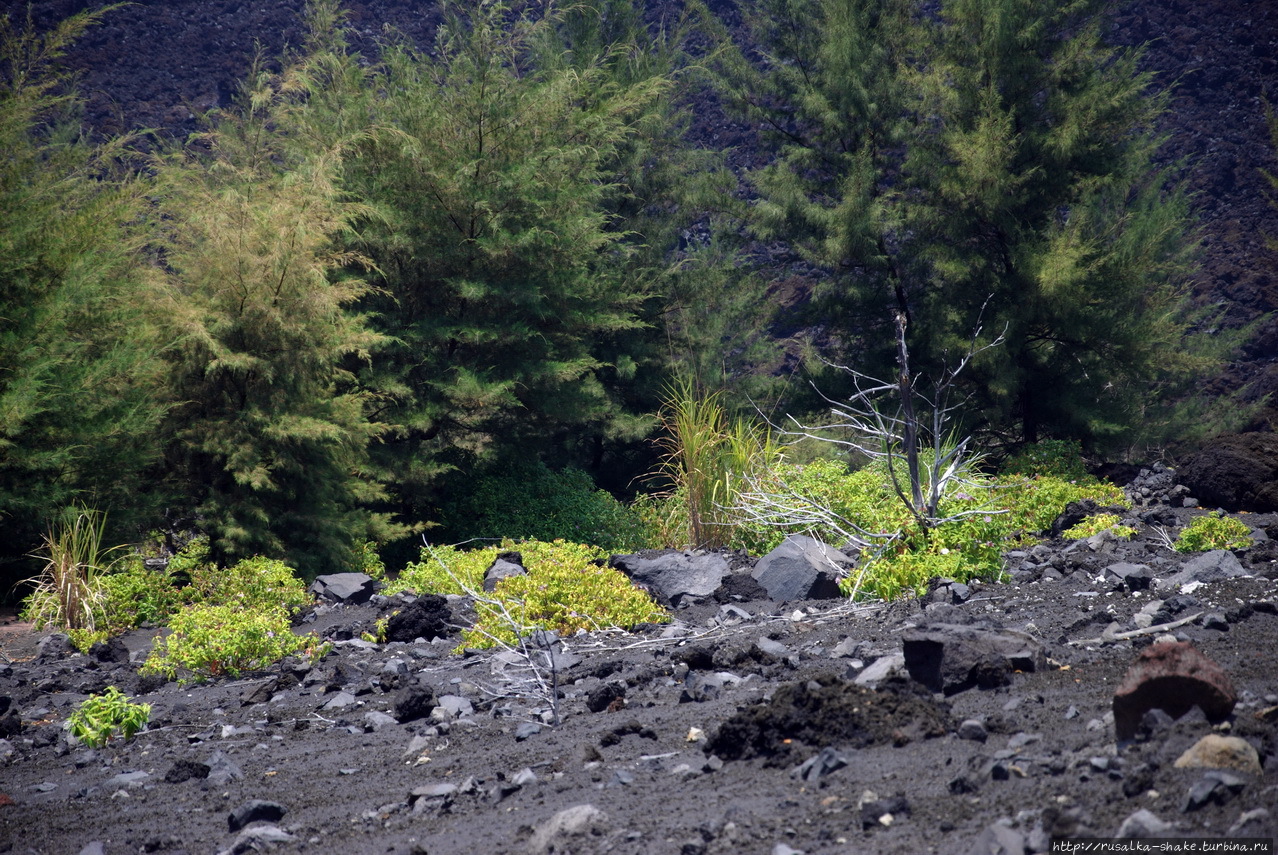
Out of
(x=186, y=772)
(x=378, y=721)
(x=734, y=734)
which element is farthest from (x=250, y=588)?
(x=734, y=734)

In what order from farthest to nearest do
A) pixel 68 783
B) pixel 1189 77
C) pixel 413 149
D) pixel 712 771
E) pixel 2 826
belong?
pixel 1189 77 → pixel 413 149 → pixel 68 783 → pixel 2 826 → pixel 712 771

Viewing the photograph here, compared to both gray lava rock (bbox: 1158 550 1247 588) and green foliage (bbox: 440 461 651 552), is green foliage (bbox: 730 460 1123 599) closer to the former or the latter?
gray lava rock (bbox: 1158 550 1247 588)

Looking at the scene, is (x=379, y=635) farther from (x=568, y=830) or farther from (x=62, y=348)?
(x=62, y=348)

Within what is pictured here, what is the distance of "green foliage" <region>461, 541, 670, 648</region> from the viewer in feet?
16.0

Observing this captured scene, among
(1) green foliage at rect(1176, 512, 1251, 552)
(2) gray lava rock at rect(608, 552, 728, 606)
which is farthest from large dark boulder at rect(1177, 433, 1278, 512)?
(2) gray lava rock at rect(608, 552, 728, 606)

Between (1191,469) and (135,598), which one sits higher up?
(135,598)

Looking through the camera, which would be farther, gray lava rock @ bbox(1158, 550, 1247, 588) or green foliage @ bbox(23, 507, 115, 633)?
green foliage @ bbox(23, 507, 115, 633)

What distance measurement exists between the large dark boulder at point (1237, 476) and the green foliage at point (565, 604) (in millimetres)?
5126

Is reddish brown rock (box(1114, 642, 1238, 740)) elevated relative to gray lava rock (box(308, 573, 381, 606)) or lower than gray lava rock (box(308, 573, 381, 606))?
elevated

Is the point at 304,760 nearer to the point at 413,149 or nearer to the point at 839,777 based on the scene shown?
the point at 839,777

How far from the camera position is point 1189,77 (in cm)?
2006

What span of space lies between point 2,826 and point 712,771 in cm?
229

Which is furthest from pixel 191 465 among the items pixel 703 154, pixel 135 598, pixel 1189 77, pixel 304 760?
pixel 1189 77

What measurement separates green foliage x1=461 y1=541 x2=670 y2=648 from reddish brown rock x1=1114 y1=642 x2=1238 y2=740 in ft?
10.1
